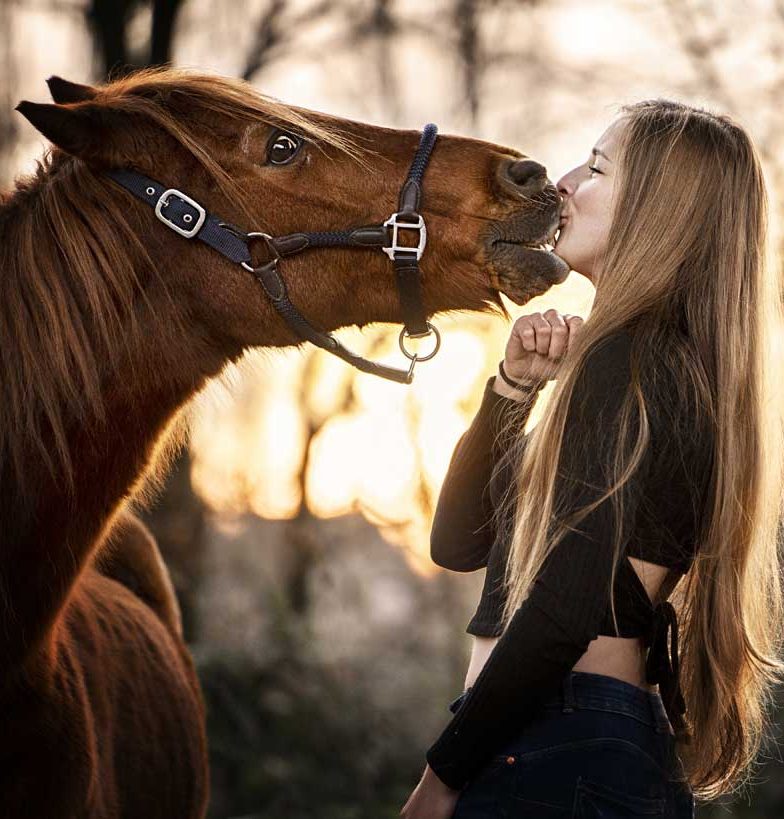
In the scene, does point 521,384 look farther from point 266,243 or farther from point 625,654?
point 266,243

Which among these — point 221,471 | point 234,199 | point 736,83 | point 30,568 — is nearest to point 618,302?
point 234,199

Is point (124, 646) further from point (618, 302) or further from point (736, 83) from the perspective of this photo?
point (736, 83)

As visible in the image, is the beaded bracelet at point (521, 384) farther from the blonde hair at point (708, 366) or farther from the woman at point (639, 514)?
the blonde hair at point (708, 366)

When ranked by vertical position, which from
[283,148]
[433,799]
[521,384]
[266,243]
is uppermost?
[283,148]

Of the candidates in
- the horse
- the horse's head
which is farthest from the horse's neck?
the horse's head

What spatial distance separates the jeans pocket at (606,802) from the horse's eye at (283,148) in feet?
5.32

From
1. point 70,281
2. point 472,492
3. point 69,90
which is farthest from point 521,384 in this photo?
point 69,90

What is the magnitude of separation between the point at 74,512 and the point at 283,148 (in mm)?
1035

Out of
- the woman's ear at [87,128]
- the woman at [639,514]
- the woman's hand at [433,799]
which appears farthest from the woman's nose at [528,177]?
the woman's hand at [433,799]

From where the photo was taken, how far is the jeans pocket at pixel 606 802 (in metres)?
1.97

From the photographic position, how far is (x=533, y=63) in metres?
9.20

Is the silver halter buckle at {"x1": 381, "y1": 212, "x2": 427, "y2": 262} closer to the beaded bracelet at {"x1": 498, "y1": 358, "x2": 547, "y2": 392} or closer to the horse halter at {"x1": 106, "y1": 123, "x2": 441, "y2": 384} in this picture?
the horse halter at {"x1": 106, "y1": 123, "x2": 441, "y2": 384}

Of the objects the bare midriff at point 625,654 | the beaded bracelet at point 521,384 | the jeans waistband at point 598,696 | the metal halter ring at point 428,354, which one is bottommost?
the jeans waistband at point 598,696

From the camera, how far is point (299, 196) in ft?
8.87
